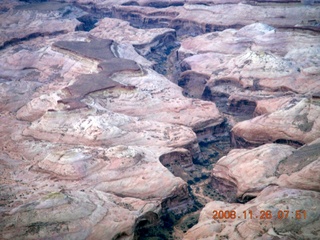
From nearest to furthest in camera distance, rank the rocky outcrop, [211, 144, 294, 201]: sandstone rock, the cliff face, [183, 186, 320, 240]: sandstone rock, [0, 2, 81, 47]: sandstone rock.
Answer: [183, 186, 320, 240]: sandstone rock, the rocky outcrop, the cliff face, [211, 144, 294, 201]: sandstone rock, [0, 2, 81, 47]: sandstone rock

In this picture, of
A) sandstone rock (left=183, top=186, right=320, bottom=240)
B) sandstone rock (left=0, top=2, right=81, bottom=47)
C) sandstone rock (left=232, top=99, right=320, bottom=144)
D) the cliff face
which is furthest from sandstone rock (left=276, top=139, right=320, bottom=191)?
sandstone rock (left=0, top=2, right=81, bottom=47)

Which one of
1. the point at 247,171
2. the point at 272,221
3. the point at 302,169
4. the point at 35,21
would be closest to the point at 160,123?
the point at 247,171

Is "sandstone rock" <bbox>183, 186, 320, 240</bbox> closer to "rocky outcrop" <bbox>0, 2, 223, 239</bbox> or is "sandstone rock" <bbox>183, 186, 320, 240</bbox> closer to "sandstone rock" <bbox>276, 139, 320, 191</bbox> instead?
"sandstone rock" <bbox>276, 139, 320, 191</bbox>

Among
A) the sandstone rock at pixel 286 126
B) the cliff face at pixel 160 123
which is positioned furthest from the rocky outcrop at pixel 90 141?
the sandstone rock at pixel 286 126

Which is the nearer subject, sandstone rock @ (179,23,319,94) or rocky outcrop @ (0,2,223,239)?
rocky outcrop @ (0,2,223,239)

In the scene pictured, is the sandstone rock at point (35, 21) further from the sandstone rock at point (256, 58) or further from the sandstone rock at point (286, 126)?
the sandstone rock at point (286, 126)

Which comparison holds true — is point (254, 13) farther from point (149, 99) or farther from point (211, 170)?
point (211, 170)
